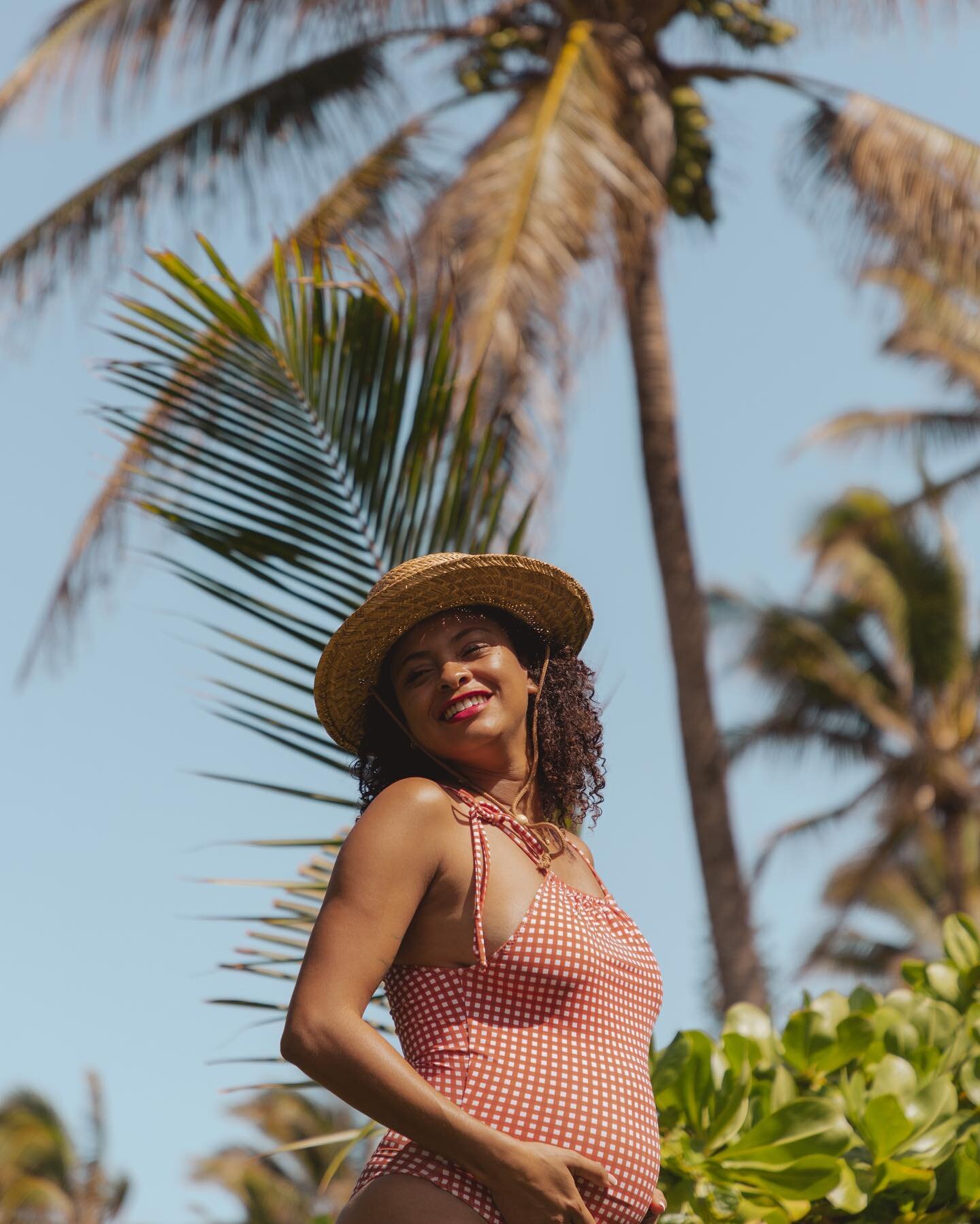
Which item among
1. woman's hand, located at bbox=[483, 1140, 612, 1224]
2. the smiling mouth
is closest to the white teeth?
the smiling mouth

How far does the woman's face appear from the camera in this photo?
2410 mm

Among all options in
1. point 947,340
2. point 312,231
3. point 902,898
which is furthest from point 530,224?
point 902,898

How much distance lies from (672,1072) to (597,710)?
0.82 meters

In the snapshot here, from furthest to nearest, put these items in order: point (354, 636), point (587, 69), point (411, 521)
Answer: point (587, 69) → point (411, 521) → point (354, 636)

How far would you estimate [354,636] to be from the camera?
253 centimetres

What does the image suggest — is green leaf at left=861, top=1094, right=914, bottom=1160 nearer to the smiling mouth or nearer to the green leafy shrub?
the green leafy shrub


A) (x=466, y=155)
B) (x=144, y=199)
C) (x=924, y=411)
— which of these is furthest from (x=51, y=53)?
(x=924, y=411)

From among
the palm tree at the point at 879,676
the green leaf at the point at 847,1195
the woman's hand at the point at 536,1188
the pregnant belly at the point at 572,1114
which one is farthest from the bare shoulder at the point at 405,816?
the palm tree at the point at 879,676

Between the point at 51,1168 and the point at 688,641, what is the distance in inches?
869

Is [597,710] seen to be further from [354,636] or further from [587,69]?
[587,69]

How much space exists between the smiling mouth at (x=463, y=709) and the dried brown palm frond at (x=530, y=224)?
2.65 metres

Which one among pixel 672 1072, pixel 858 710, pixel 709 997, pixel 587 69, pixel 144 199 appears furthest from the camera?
pixel 858 710

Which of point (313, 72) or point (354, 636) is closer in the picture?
point (354, 636)

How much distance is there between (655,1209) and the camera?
2277mm
